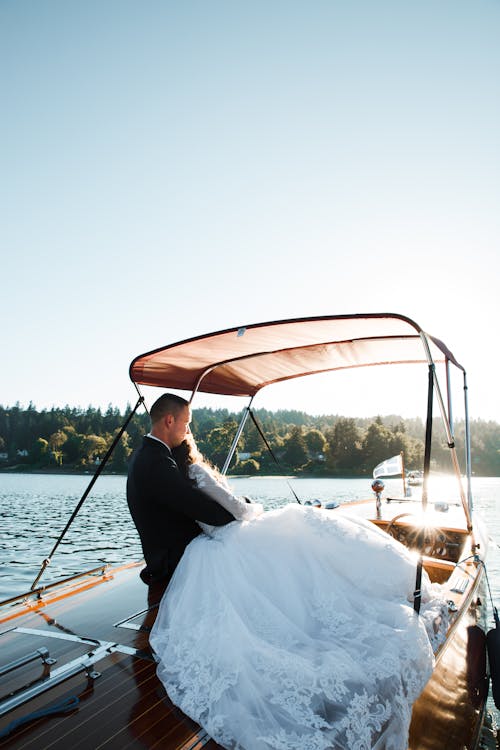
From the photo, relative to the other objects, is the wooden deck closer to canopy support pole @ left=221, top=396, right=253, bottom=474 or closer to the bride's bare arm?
the bride's bare arm

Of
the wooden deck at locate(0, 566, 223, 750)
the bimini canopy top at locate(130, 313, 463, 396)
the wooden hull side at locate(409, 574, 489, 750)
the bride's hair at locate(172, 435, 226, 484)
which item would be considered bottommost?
the wooden hull side at locate(409, 574, 489, 750)

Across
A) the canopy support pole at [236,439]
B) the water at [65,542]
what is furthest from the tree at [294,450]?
the canopy support pole at [236,439]

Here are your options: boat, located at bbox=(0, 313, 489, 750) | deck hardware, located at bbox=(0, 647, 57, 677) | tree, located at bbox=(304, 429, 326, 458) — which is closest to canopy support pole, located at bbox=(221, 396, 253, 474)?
boat, located at bbox=(0, 313, 489, 750)

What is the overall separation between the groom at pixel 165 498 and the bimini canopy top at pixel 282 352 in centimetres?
72

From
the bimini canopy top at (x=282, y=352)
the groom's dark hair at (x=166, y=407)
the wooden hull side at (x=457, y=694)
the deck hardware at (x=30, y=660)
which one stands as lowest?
the wooden hull side at (x=457, y=694)

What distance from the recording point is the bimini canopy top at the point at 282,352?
3.20 meters

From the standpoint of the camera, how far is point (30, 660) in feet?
7.32

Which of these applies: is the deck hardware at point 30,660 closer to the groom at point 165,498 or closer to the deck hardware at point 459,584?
the groom at point 165,498

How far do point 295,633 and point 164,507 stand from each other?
3.79ft

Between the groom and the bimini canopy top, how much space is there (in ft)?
2.35

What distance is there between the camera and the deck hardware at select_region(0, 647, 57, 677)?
2.12 metres

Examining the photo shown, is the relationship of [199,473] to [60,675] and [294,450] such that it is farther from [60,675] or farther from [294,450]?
[294,450]

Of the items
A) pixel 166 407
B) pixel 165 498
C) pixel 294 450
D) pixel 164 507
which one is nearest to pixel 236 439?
pixel 166 407

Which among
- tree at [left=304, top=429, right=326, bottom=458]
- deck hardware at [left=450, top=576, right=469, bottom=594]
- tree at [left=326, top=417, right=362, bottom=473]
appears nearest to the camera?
deck hardware at [left=450, top=576, right=469, bottom=594]
